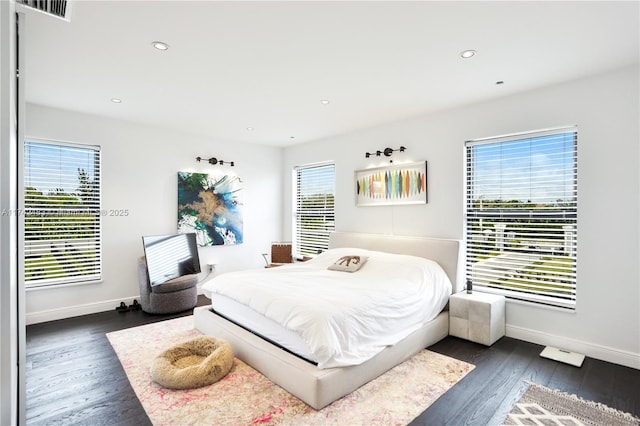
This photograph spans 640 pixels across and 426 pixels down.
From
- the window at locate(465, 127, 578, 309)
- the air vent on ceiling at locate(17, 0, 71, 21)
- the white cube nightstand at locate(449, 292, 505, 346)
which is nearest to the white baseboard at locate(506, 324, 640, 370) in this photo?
the white cube nightstand at locate(449, 292, 505, 346)

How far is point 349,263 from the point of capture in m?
3.93

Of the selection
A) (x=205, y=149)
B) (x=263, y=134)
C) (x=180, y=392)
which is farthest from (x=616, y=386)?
(x=205, y=149)

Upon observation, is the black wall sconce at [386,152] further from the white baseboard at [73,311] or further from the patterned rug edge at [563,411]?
the white baseboard at [73,311]

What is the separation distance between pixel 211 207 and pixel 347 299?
11.6 feet

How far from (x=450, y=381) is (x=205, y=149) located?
4758 millimetres

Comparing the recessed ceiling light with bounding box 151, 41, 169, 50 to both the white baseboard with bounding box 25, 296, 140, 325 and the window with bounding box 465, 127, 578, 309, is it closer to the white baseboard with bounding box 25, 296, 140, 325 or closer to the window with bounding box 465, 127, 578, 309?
the window with bounding box 465, 127, 578, 309

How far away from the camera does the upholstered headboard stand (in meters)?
3.82

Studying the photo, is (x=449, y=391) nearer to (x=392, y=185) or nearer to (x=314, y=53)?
(x=392, y=185)

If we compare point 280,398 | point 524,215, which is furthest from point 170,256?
point 524,215

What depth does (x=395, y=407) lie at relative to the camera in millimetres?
2297

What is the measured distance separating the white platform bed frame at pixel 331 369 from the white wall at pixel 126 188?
1764 mm

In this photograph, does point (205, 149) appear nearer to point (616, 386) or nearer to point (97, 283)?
point (97, 283)

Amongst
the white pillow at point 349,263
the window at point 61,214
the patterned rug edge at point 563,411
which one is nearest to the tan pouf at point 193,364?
the white pillow at point 349,263

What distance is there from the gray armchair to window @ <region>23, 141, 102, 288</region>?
0.65m
